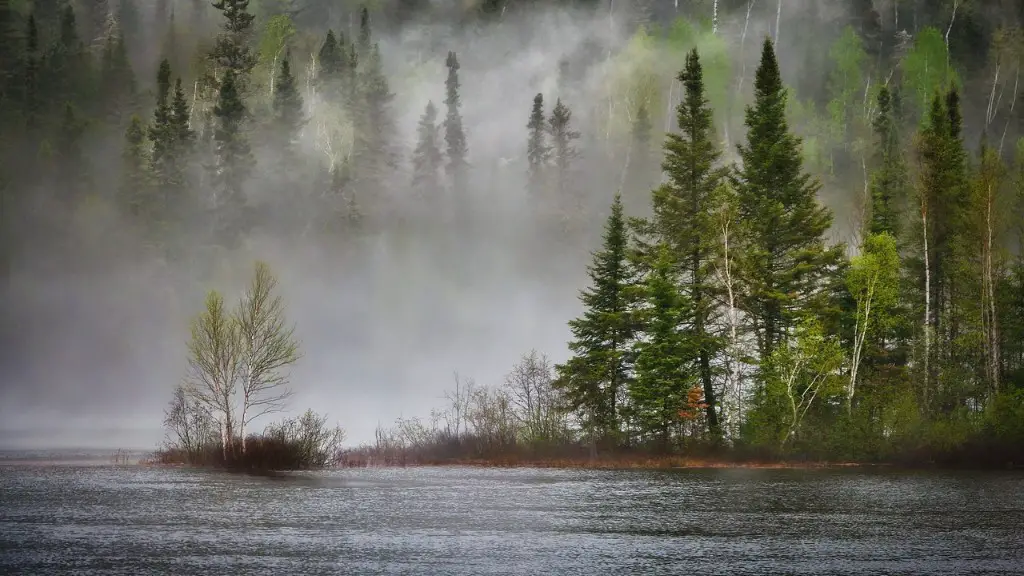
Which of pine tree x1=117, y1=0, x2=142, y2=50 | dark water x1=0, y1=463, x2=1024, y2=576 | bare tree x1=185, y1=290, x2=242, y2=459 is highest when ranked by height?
pine tree x1=117, y1=0, x2=142, y2=50

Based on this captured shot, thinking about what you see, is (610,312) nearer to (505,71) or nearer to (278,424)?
(278,424)

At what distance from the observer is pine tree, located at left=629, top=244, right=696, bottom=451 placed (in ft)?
153

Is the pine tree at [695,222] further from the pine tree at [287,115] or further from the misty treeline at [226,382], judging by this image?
the pine tree at [287,115]

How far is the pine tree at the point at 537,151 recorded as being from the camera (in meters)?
95.9

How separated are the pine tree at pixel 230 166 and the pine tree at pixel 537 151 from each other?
29.7 m

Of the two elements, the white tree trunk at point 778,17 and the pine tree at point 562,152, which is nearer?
the pine tree at point 562,152

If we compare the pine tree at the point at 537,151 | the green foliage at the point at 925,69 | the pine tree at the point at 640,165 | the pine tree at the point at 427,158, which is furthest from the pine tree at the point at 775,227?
the pine tree at the point at 427,158

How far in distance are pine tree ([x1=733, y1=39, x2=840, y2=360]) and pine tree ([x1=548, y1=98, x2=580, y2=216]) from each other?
43.2 m

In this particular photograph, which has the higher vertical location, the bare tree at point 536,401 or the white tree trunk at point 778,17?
the white tree trunk at point 778,17

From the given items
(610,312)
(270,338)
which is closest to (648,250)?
(610,312)

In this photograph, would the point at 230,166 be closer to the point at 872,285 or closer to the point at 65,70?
the point at 65,70

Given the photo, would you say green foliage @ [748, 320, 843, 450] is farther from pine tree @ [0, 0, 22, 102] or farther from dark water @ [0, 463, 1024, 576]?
pine tree @ [0, 0, 22, 102]

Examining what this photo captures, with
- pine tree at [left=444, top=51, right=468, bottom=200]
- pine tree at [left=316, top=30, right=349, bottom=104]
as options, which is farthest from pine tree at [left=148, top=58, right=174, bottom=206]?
pine tree at [left=444, top=51, right=468, bottom=200]

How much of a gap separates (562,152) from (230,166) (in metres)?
35.1
